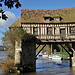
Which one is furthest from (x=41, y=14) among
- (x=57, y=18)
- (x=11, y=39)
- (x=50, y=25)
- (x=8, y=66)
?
(x=8, y=66)

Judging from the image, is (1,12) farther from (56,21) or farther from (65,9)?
(65,9)

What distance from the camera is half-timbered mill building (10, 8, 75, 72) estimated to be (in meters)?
18.0

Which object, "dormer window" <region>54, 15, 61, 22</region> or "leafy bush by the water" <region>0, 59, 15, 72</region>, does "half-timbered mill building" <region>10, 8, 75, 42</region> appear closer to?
"dormer window" <region>54, 15, 61, 22</region>

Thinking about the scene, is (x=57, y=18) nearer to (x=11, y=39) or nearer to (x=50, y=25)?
(x=50, y=25)

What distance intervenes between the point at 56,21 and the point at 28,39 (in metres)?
6.01

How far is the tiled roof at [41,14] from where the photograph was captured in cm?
2020

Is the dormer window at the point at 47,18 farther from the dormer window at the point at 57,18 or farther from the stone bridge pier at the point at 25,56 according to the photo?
the stone bridge pier at the point at 25,56

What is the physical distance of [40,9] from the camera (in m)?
23.1

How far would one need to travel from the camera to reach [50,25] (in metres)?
19.8

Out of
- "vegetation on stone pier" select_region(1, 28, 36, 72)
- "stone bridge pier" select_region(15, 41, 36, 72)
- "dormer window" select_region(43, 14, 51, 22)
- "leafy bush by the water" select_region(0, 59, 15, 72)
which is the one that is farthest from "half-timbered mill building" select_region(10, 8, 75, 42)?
"leafy bush by the water" select_region(0, 59, 15, 72)

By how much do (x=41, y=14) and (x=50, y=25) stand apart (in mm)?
3121

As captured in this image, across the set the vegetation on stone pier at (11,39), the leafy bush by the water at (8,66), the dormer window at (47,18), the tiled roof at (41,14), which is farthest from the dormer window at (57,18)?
the leafy bush by the water at (8,66)

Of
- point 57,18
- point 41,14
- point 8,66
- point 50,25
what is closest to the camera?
point 8,66

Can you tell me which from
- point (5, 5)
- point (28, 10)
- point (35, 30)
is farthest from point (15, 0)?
point (28, 10)
